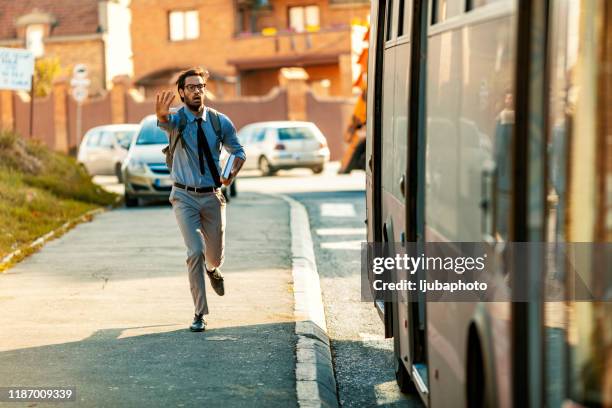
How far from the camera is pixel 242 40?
188ft

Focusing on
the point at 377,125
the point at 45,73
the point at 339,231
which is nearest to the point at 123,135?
the point at 339,231

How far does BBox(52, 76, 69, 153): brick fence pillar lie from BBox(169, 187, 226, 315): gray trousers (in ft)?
145

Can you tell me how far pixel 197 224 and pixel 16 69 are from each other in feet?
41.7

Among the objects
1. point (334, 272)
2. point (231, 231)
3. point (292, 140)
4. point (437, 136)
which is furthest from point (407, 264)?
point (292, 140)

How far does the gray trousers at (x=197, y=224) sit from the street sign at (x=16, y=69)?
40.4 ft

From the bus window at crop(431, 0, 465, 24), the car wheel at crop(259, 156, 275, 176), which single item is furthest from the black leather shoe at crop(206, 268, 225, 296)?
the car wheel at crop(259, 156, 275, 176)

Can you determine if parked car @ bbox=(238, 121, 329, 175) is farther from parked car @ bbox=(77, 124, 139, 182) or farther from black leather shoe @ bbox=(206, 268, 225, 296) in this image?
black leather shoe @ bbox=(206, 268, 225, 296)

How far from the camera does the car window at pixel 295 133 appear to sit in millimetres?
34406

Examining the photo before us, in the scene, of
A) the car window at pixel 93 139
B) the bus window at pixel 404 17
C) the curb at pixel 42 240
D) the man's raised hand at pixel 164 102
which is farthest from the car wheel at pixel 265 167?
the bus window at pixel 404 17

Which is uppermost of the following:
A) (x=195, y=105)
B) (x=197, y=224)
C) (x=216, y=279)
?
(x=195, y=105)

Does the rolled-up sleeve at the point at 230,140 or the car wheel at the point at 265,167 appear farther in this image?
the car wheel at the point at 265,167

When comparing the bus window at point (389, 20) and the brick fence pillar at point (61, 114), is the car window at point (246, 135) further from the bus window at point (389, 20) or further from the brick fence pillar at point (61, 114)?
the bus window at point (389, 20)

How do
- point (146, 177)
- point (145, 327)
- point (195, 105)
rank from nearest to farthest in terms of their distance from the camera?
point (195, 105) < point (145, 327) < point (146, 177)

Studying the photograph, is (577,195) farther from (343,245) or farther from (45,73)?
(45,73)
